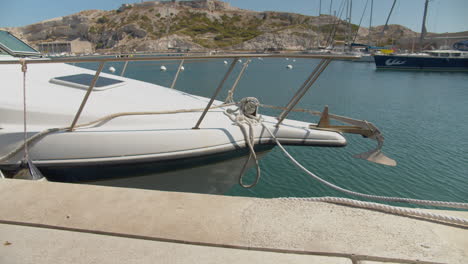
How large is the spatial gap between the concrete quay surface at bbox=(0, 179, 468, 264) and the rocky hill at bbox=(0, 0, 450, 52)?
8932 centimetres

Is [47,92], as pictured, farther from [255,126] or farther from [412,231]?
[412,231]

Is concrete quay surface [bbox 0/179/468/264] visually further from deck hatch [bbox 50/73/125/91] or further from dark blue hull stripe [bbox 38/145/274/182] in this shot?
deck hatch [bbox 50/73/125/91]

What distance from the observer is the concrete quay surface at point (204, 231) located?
1526 millimetres

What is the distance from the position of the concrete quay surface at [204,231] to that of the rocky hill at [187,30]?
89.3m

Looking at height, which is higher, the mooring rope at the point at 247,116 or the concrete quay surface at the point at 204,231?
the mooring rope at the point at 247,116

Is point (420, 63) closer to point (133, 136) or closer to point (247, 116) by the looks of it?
point (247, 116)

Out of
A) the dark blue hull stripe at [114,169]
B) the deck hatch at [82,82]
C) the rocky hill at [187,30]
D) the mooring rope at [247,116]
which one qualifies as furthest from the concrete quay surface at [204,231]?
the rocky hill at [187,30]

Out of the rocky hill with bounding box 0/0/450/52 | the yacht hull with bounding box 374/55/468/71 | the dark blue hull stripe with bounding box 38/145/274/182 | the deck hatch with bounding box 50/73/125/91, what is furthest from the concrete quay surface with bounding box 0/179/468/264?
the rocky hill with bounding box 0/0/450/52

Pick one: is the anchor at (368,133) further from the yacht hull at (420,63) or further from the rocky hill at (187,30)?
the rocky hill at (187,30)

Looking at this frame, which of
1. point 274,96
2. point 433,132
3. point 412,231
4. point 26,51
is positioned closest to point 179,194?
point 412,231

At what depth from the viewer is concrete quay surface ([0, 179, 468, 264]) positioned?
153 centimetres

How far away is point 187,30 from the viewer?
102 metres

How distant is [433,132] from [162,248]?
1125 cm

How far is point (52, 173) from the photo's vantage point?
117 inches
